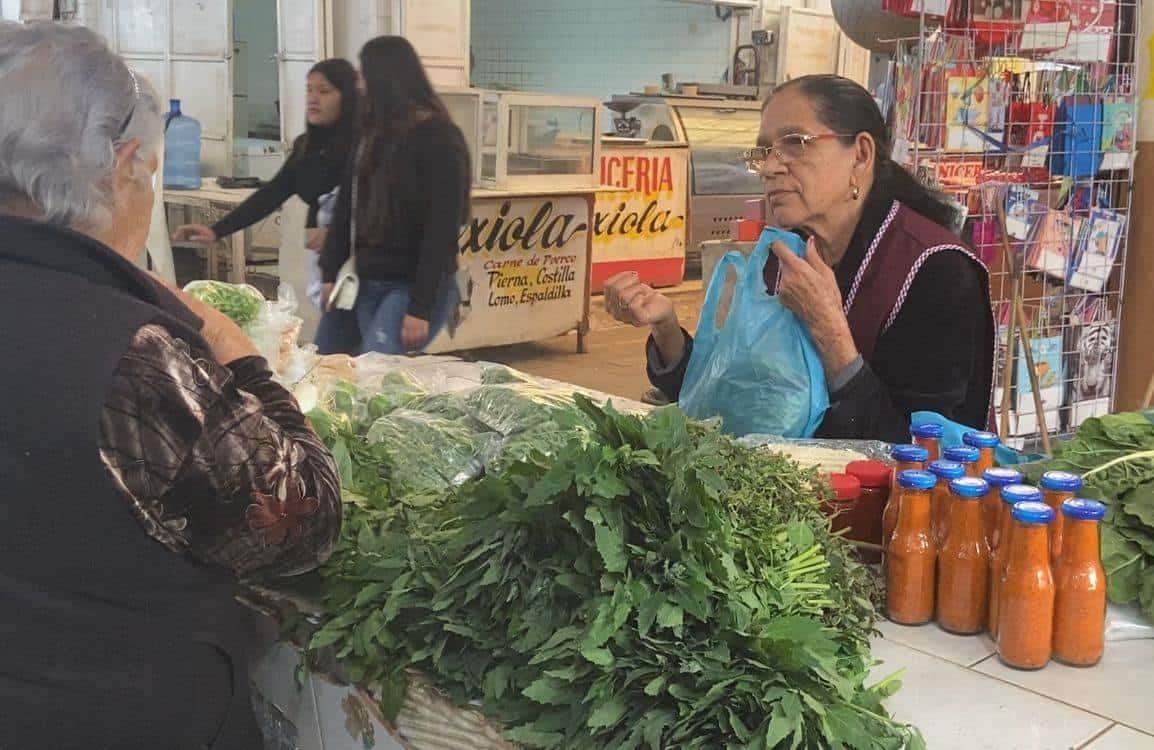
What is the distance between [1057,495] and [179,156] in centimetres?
636

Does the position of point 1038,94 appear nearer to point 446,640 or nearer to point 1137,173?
point 1137,173

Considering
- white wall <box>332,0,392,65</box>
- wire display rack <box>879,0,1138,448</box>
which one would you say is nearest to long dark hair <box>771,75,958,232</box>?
wire display rack <box>879,0,1138,448</box>

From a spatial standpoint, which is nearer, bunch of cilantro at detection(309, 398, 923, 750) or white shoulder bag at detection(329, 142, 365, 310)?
bunch of cilantro at detection(309, 398, 923, 750)

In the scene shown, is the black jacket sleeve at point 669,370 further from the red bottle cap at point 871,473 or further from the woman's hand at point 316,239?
the woman's hand at point 316,239

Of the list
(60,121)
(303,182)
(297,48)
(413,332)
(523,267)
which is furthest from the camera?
(297,48)

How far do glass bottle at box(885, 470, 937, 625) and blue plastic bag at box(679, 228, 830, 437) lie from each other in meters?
0.75

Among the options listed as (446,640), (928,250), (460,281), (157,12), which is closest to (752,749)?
(446,640)

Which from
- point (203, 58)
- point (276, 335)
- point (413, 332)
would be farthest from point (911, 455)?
point (203, 58)

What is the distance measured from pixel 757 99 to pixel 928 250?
799 centimetres

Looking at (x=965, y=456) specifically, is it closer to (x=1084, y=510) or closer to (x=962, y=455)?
(x=962, y=455)

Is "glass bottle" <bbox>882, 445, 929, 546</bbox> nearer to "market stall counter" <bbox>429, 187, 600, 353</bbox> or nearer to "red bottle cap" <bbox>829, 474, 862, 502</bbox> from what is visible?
"red bottle cap" <bbox>829, 474, 862, 502</bbox>

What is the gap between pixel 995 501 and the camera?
4.89 ft

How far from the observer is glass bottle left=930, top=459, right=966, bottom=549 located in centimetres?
148

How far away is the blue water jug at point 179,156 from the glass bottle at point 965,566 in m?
5.91
